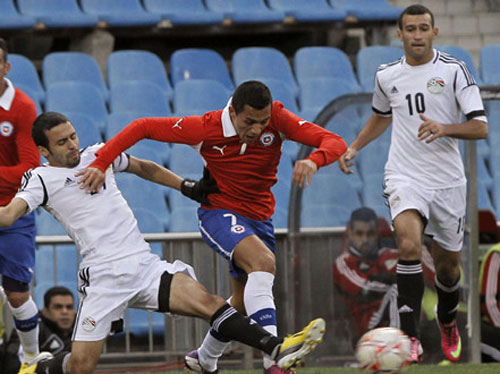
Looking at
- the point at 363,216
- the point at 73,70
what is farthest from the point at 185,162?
the point at 363,216

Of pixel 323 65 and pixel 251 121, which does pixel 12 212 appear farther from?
pixel 323 65

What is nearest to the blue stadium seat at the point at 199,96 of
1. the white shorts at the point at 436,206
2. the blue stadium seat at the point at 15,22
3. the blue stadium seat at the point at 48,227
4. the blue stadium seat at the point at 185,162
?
the blue stadium seat at the point at 185,162

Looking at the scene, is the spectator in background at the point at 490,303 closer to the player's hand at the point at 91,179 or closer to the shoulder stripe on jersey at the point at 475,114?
the shoulder stripe on jersey at the point at 475,114

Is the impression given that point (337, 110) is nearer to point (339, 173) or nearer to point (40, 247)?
point (339, 173)

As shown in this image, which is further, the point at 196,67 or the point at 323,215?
the point at 196,67

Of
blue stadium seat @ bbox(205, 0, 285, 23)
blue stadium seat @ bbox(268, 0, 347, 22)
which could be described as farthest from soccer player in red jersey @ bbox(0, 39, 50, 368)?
blue stadium seat @ bbox(268, 0, 347, 22)

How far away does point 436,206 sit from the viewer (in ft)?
24.2

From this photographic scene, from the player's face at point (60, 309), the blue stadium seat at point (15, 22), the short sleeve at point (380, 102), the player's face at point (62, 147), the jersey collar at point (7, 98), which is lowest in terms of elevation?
the player's face at point (60, 309)

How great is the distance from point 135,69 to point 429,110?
5.87m

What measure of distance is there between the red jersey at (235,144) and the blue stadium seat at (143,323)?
2894 millimetres

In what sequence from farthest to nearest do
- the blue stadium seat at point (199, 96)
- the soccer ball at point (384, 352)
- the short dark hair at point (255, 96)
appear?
the blue stadium seat at point (199, 96), the short dark hair at point (255, 96), the soccer ball at point (384, 352)

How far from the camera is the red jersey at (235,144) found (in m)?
6.57

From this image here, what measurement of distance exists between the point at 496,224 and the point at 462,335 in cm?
126

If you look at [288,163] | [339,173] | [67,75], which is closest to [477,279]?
[339,173]
